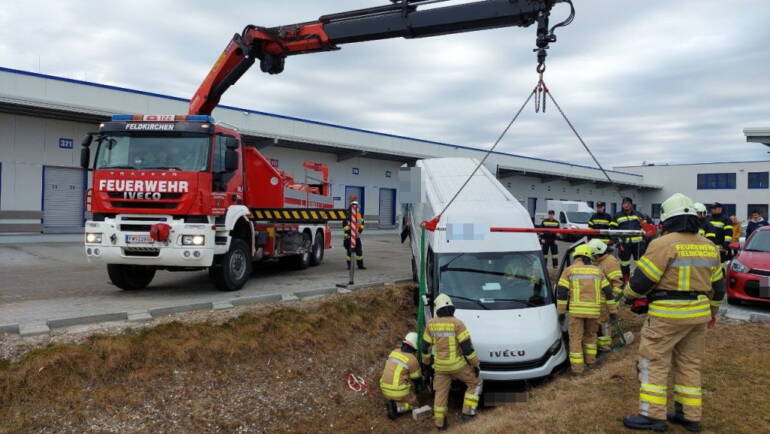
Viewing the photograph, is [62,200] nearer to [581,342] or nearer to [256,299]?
[256,299]

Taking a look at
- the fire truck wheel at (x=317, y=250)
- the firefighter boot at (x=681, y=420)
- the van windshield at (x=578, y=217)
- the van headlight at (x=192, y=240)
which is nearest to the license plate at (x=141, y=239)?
the van headlight at (x=192, y=240)

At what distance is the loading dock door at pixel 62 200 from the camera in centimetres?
1802

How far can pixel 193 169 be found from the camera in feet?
26.8

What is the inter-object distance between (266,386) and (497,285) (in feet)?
10.6

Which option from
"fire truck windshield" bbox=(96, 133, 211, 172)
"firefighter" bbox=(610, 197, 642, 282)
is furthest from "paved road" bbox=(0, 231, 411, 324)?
"firefighter" bbox=(610, 197, 642, 282)

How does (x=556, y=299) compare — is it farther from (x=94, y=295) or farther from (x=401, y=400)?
(x=94, y=295)

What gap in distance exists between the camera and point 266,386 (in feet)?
20.2

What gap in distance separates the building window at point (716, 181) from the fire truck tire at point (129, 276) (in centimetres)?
5206

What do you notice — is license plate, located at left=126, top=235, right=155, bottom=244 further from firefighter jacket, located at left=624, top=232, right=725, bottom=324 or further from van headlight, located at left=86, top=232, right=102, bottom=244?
firefighter jacket, located at left=624, top=232, right=725, bottom=324

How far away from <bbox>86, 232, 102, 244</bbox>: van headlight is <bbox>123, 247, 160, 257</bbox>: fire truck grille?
17.7 inches

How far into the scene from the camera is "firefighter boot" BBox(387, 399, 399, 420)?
19.6 feet

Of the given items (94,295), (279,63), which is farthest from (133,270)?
(279,63)

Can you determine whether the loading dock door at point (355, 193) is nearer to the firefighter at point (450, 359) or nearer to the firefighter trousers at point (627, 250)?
the firefighter trousers at point (627, 250)

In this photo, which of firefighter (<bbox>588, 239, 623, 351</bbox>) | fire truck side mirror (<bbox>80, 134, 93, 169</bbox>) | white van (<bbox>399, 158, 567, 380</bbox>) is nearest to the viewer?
white van (<bbox>399, 158, 567, 380</bbox>)
